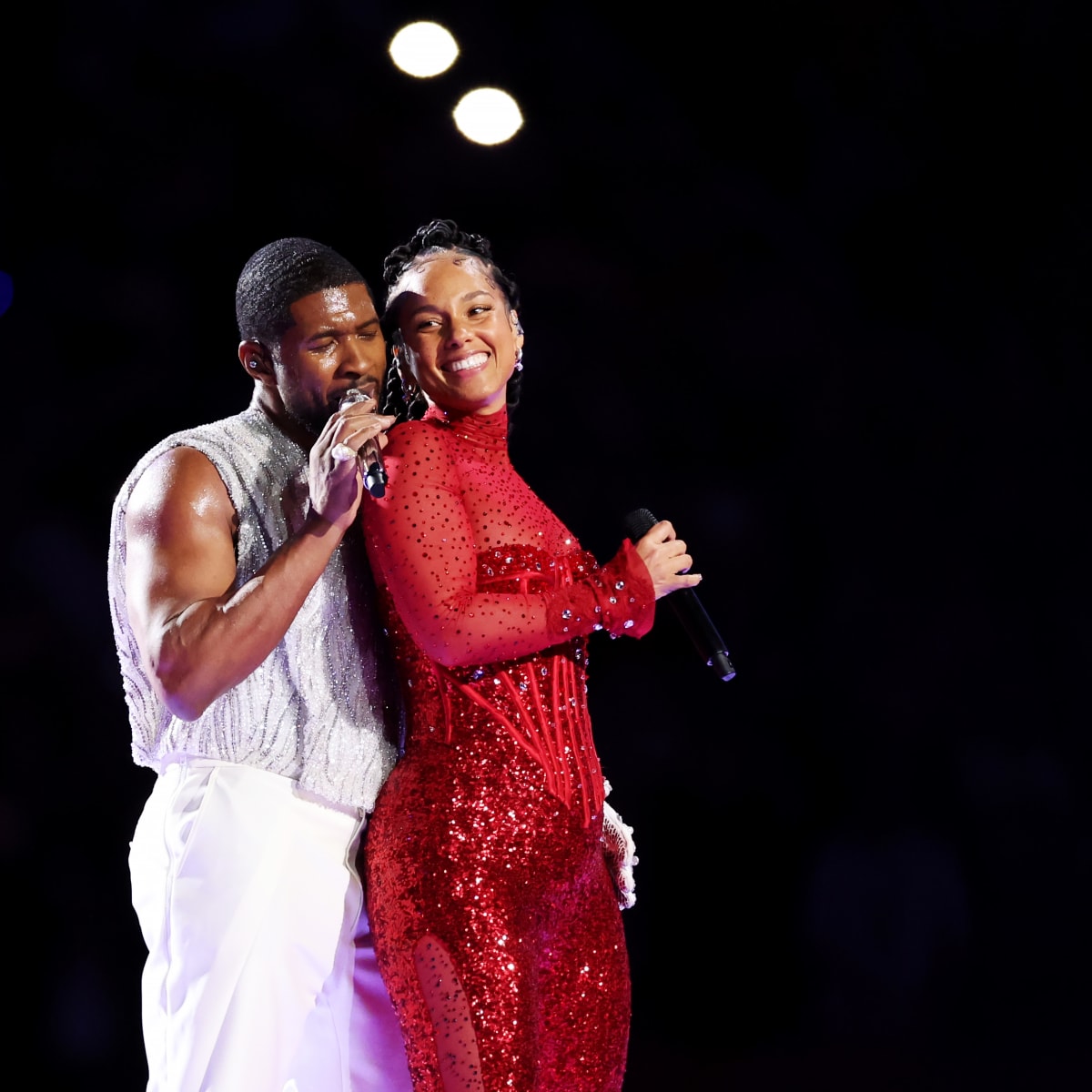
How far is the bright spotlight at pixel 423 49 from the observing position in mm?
3016

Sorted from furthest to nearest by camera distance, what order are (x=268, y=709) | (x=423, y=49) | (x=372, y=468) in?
(x=423, y=49)
(x=268, y=709)
(x=372, y=468)

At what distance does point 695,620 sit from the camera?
1.68 meters

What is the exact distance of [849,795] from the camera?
11.3 feet

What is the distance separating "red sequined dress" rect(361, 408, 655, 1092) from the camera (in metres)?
1.41

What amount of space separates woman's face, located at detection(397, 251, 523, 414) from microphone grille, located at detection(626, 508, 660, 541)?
0.25 metres

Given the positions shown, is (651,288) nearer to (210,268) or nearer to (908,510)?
(908,510)

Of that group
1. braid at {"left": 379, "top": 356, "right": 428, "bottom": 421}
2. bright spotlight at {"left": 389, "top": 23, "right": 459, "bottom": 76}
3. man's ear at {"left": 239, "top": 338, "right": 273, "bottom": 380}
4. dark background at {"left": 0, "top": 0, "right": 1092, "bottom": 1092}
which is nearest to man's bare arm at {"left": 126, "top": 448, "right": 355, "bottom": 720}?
man's ear at {"left": 239, "top": 338, "right": 273, "bottom": 380}

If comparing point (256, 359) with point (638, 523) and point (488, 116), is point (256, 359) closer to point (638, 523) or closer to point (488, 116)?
point (638, 523)

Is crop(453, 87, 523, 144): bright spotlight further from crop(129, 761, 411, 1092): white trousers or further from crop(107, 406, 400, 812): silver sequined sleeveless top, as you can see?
crop(129, 761, 411, 1092): white trousers

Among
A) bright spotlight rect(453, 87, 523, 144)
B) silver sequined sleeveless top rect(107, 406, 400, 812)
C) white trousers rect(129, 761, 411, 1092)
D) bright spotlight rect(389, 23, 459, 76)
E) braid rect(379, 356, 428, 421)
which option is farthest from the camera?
bright spotlight rect(453, 87, 523, 144)

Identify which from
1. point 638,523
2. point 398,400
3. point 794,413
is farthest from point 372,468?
point 794,413

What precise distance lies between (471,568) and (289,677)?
32 cm

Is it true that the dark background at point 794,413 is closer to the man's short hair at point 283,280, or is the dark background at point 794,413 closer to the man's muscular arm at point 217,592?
the man's short hair at point 283,280

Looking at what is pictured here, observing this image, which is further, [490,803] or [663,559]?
[663,559]
